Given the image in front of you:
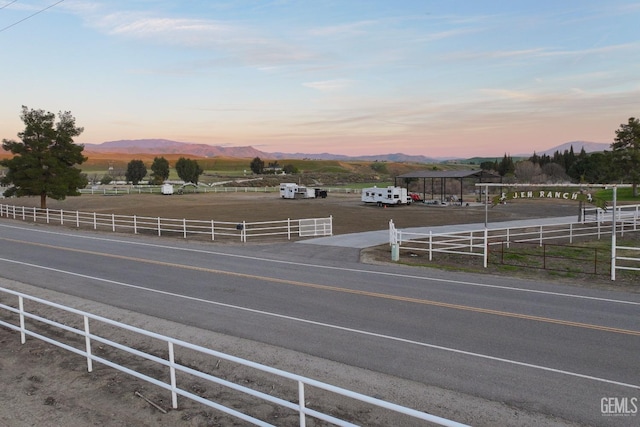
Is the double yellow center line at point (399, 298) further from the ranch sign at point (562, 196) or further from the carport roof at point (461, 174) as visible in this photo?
the carport roof at point (461, 174)

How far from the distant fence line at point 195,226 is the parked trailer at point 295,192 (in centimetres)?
3053

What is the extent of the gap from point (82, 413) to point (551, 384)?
7.52m

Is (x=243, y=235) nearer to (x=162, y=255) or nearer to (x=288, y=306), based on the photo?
(x=162, y=255)

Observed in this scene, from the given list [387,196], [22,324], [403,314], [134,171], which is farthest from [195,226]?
[134,171]

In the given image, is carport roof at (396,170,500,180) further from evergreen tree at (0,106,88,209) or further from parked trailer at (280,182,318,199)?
evergreen tree at (0,106,88,209)

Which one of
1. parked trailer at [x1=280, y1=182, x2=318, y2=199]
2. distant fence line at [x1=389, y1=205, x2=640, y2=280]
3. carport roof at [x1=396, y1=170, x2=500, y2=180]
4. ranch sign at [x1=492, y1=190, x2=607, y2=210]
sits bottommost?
distant fence line at [x1=389, y1=205, x2=640, y2=280]

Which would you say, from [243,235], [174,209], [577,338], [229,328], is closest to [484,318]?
[577,338]

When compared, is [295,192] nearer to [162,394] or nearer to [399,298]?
[399,298]

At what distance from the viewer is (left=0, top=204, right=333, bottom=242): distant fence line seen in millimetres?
29578

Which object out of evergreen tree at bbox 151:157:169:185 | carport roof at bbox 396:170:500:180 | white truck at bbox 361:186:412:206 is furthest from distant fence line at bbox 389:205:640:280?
evergreen tree at bbox 151:157:169:185

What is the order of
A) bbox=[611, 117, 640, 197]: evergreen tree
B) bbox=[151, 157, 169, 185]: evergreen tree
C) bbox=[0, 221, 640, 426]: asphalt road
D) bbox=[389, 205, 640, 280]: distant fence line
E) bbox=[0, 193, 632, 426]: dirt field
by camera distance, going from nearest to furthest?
bbox=[0, 193, 632, 426]: dirt field → bbox=[0, 221, 640, 426]: asphalt road → bbox=[389, 205, 640, 280]: distant fence line → bbox=[611, 117, 640, 197]: evergreen tree → bbox=[151, 157, 169, 185]: evergreen tree

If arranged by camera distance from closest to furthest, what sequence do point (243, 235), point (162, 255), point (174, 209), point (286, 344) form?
point (286, 344) < point (162, 255) < point (243, 235) < point (174, 209)

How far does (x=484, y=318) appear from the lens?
12328 millimetres

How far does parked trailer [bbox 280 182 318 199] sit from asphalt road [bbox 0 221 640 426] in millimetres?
49253
